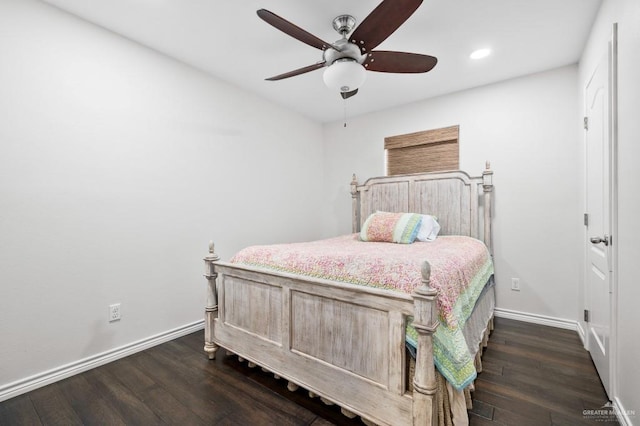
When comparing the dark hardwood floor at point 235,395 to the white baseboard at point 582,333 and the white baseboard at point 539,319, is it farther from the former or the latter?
the white baseboard at point 539,319

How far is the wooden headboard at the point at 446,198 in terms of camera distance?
122 inches

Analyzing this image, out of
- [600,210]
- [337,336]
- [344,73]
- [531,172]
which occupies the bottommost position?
[337,336]

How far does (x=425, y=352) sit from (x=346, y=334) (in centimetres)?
44

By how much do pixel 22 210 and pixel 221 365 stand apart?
1.68 metres

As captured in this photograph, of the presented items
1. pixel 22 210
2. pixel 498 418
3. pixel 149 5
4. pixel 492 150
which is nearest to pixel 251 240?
pixel 22 210

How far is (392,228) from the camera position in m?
2.89

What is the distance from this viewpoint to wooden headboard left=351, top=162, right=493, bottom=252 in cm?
309

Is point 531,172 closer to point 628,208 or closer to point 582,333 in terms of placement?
point 582,333

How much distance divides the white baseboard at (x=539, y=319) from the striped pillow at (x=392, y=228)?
1329mm

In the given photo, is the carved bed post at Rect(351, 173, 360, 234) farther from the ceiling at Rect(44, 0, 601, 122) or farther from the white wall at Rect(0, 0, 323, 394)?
the white wall at Rect(0, 0, 323, 394)

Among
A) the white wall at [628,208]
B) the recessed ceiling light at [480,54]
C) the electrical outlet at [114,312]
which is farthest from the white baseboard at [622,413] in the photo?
the electrical outlet at [114,312]

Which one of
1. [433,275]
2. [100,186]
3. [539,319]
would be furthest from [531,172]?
[100,186]

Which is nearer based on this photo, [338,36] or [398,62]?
[398,62]

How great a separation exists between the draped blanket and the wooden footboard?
0.09 meters
